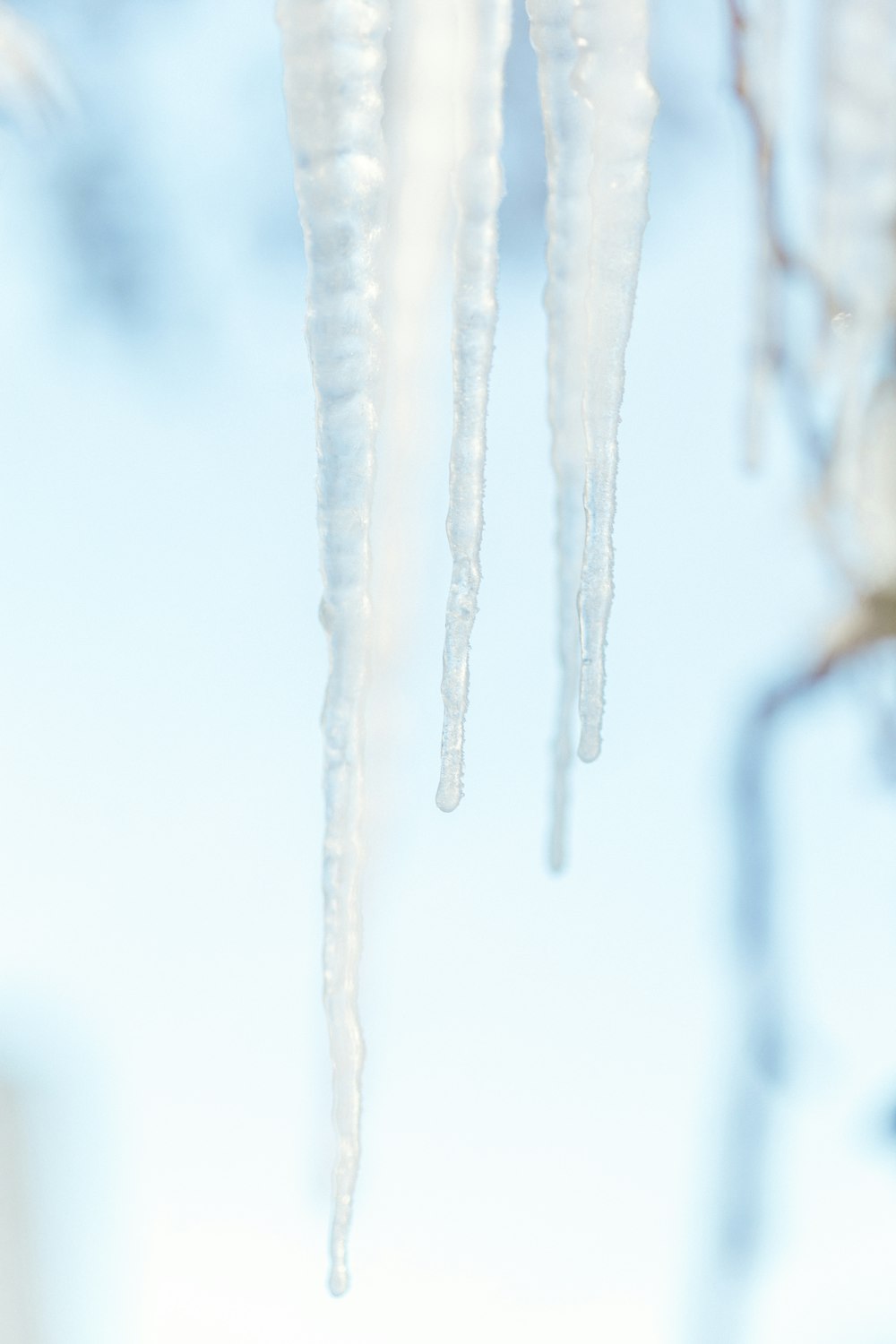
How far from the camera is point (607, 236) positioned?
A: 626 mm

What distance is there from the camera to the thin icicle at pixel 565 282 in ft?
2.00

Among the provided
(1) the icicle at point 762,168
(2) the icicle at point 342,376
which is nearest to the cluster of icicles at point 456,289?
(2) the icicle at point 342,376

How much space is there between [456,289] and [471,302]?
0.01 m

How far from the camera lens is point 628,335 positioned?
0.66 meters

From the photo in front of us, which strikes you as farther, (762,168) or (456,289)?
(762,168)

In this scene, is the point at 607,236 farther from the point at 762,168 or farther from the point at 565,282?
the point at 762,168

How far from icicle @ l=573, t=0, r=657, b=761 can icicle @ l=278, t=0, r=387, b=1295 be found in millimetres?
150

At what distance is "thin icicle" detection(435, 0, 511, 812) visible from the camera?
1.95 ft

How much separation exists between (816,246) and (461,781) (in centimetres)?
72

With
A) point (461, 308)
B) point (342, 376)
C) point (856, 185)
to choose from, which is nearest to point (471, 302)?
point (461, 308)

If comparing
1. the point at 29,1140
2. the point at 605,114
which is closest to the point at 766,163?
the point at 605,114

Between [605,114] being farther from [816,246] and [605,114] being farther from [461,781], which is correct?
[816,246]

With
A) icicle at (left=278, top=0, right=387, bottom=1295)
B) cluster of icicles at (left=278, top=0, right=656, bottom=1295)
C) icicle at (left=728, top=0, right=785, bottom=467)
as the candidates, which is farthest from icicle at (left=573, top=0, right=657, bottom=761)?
icicle at (left=728, top=0, right=785, bottom=467)

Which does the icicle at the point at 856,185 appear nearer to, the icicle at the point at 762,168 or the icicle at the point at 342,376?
the icicle at the point at 762,168
